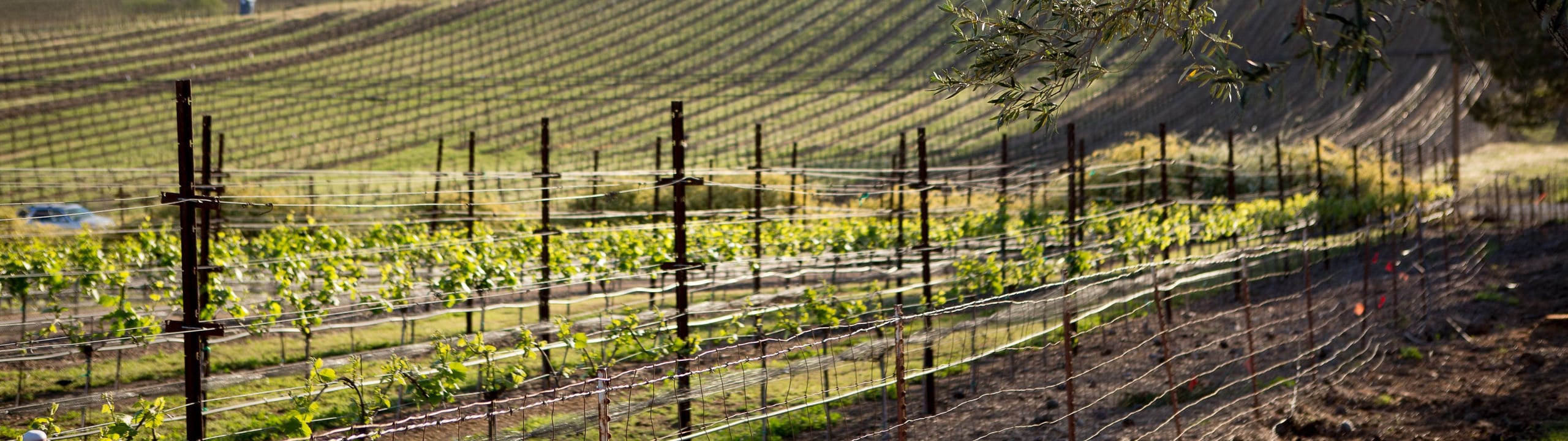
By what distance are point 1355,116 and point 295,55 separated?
108 feet

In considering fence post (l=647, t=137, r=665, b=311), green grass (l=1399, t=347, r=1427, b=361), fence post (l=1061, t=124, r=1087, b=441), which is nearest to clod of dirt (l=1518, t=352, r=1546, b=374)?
green grass (l=1399, t=347, r=1427, b=361)

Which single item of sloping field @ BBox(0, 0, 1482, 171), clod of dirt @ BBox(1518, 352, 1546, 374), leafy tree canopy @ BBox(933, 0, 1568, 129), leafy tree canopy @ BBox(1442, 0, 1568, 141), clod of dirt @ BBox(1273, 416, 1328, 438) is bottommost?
clod of dirt @ BBox(1273, 416, 1328, 438)

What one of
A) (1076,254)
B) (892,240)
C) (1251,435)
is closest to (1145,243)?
(1076,254)

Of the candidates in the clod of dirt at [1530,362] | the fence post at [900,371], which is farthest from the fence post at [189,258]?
the clod of dirt at [1530,362]

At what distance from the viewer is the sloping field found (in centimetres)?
2877

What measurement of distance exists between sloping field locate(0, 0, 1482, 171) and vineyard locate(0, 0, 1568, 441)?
6.2 inches

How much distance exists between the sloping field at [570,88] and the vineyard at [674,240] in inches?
6.2

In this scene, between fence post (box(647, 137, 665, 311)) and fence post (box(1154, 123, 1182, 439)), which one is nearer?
fence post (box(1154, 123, 1182, 439))

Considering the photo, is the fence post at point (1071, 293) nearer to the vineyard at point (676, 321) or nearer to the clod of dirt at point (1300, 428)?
the vineyard at point (676, 321)

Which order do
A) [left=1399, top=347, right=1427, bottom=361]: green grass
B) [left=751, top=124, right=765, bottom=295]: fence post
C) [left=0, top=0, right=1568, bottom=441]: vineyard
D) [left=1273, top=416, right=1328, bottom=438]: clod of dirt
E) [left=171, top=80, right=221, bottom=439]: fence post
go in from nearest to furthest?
1. [left=171, top=80, right=221, bottom=439]: fence post
2. [left=1273, top=416, right=1328, bottom=438]: clod of dirt
3. [left=0, top=0, right=1568, bottom=441]: vineyard
4. [left=1399, top=347, right=1427, bottom=361]: green grass
5. [left=751, top=124, right=765, bottom=295]: fence post

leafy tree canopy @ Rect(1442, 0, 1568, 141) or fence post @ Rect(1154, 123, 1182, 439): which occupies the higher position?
leafy tree canopy @ Rect(1442, 0, 1568, 141)

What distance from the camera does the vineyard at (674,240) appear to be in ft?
20.7

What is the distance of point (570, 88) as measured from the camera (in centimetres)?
3553

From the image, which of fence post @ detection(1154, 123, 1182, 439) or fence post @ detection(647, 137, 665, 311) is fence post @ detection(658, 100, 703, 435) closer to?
fence post @ detection(647, 137, 665, 311)
